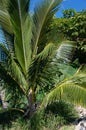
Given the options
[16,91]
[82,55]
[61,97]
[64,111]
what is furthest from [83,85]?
[82,55]

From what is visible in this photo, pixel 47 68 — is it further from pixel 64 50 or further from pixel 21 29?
pixel 21 29

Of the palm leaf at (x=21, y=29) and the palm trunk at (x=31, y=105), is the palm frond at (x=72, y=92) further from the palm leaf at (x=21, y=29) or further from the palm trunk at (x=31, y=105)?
the palm leaf at (x=21, y=29)

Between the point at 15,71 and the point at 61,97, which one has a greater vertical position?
the point at 15,71

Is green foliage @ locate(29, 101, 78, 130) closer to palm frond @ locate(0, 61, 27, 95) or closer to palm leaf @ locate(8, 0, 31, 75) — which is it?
palm frond @ locate(0, 61, 27, 95)

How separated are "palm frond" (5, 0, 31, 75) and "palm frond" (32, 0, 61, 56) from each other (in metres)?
0.20

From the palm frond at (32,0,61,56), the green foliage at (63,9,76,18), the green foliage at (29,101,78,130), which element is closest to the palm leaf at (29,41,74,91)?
the palm frond at (32,0,61,56)

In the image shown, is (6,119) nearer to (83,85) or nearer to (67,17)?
(83,85)

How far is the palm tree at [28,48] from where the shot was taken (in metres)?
9.28

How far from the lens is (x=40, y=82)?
9633mm

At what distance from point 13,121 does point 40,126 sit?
36.6 inches

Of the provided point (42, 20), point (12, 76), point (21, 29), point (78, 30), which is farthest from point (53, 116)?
point (78, 30)

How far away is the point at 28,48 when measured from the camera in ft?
31.2

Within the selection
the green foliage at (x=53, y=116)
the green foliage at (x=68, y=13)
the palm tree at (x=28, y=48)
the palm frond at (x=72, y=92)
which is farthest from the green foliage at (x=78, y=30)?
the palm frond at (x=72, y=92)

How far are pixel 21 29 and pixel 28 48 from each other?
22.7 inches
